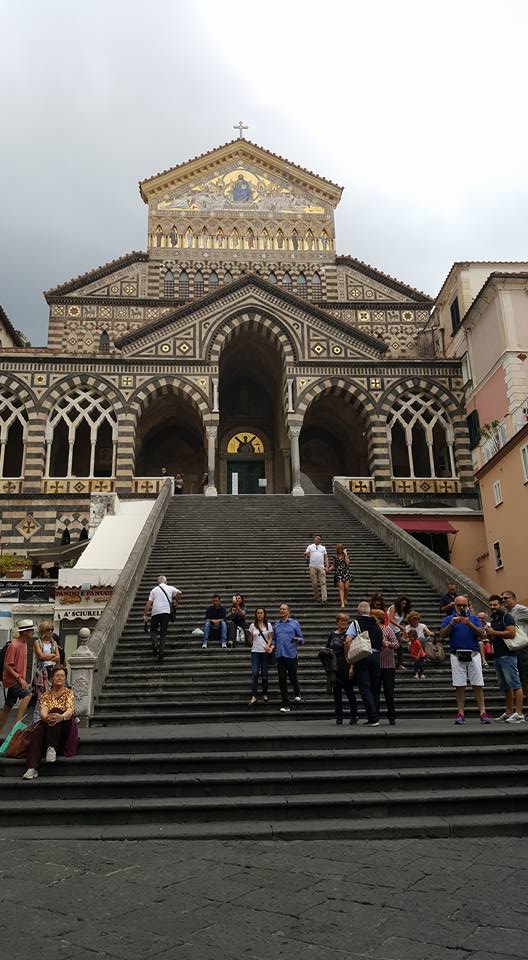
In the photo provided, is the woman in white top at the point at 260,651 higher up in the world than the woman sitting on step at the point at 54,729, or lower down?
higher up

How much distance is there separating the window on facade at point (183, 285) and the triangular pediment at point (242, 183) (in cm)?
421

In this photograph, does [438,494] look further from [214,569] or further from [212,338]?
[214,569]

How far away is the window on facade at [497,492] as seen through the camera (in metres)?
22.0

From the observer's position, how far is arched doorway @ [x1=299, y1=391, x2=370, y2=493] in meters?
32.4

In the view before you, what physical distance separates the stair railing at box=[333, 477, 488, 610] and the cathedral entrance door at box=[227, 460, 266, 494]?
1065 centimetres

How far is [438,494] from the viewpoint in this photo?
29859mm

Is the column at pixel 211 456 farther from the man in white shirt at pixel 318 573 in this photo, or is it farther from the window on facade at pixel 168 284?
the man in white shirt at pixel 318 573

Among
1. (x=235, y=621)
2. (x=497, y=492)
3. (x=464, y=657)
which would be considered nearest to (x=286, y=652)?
(x=464, y=657)

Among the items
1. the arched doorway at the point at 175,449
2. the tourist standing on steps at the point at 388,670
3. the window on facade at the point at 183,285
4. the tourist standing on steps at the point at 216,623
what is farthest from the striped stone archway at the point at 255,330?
the tourist standing on steps at the point at 388,670

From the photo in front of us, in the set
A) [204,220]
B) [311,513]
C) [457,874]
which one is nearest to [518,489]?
[311,513]

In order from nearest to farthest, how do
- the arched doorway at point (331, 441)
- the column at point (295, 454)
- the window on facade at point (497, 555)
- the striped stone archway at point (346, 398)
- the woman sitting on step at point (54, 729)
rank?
the woman sitting on step at point (54, 729) → the window on facade at point (497, 555) → the column at point (295, 454) → the striped stone archway at point (346, 398) → the arched doorway at point (331, 441)

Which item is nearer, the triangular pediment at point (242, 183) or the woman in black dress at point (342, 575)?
the woman in black dress at point (342, 575)

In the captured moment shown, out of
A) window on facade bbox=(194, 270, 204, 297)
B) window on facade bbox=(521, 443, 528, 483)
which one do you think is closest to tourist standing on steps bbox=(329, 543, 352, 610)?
window on facade bbox=(521, 443, 528, 483)

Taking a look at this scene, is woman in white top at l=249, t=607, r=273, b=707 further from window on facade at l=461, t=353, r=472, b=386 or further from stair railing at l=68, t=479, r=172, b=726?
window on facade at l=461, t=353, r=472, b=386
